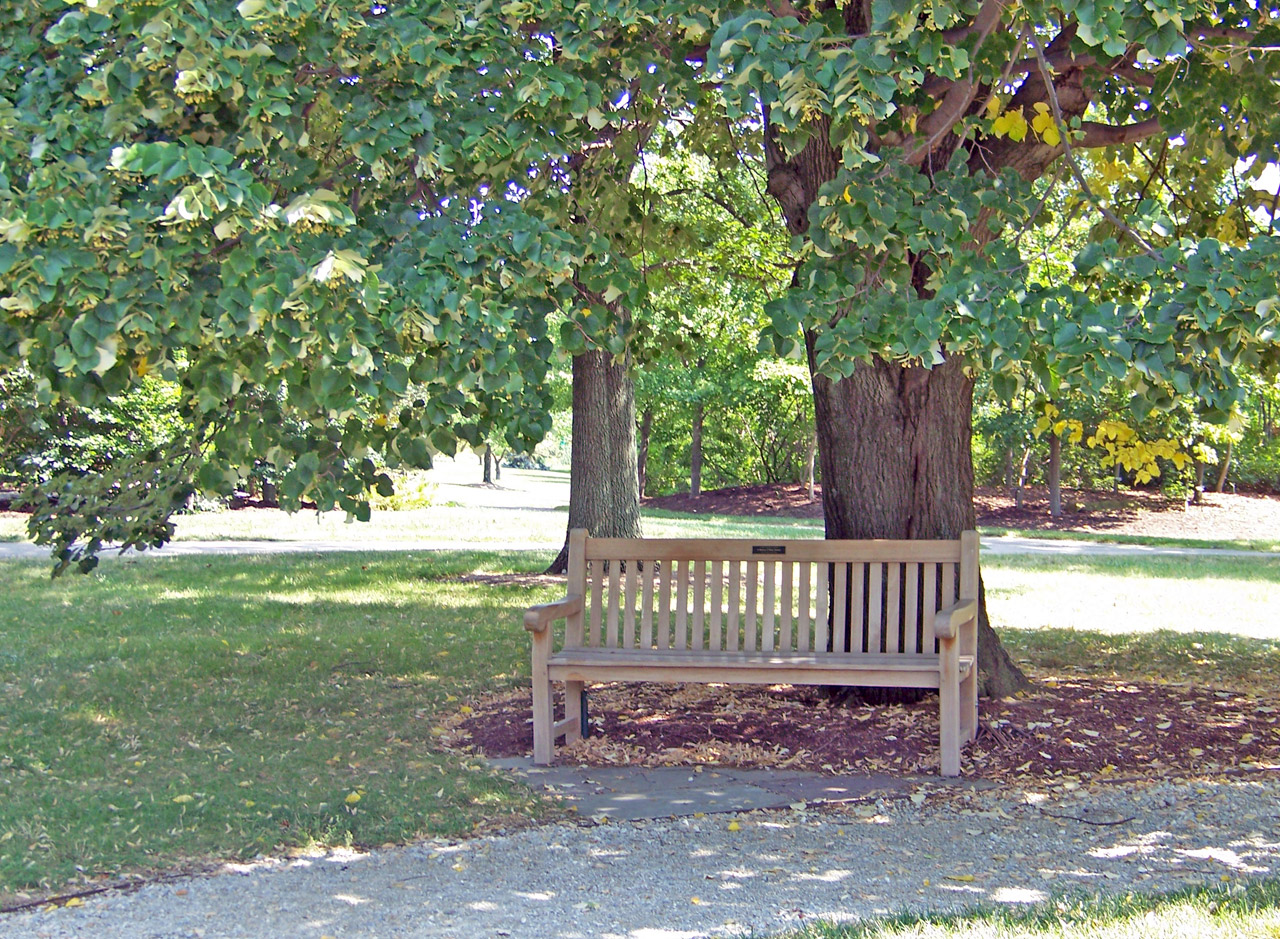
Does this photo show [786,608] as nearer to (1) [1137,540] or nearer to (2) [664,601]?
(2) [664,601]

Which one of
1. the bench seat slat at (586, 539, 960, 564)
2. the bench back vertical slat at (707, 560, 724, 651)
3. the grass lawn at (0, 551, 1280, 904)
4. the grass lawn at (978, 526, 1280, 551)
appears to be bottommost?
the grass lawn at (978, 526, 1280, 551)

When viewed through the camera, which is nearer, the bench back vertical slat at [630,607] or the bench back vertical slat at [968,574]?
the bench back vertical slat at [968,574]

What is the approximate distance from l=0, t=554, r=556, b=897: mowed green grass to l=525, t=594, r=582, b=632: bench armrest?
2.25 feet

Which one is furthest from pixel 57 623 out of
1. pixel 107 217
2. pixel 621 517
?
pixel 107 217

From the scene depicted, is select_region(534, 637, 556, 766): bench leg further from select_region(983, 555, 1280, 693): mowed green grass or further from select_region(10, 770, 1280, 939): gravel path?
select_region(983, 555, 1280, 693): mowed green grass

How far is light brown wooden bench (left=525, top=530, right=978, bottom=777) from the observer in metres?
5.25

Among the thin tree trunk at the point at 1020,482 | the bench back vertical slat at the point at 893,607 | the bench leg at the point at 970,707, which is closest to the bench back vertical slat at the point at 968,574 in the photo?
the bench leg at the point at 970,707

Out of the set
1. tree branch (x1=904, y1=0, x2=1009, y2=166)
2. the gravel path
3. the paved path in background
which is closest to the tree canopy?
tree branch (x1=904, y1=0, x2=1009, y2=166)

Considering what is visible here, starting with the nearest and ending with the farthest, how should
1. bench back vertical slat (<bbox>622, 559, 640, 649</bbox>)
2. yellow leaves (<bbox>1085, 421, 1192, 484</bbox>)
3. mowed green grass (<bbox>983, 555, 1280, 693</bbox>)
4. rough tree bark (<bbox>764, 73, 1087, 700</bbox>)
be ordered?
bench back vertical slat (<bbox>622, 559, 640, 649</bbox>), rough tree bark (<bbox>764, 73, 1087, 700</bbox>), yellow leaves (<bbox>1085, 421, 1192, 484</bbox>), mowed green grass (<bbox>983, 555, 1280, 693</bbox>)

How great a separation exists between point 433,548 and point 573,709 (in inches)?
416

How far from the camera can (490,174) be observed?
14.1 ft

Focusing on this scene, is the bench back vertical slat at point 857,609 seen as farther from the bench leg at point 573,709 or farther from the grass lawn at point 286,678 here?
the grass lawn at point 286,678

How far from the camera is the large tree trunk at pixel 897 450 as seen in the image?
605cm

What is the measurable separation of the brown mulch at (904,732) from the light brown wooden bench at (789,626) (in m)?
0.24
